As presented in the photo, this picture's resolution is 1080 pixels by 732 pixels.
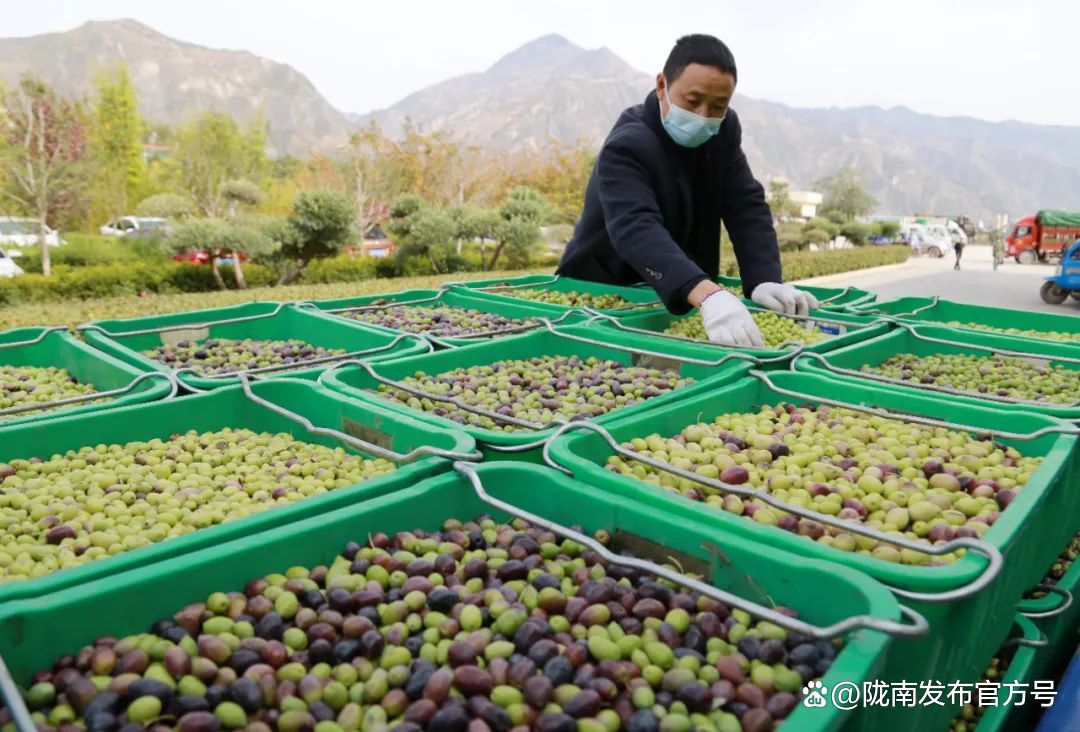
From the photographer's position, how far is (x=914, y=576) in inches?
45.1

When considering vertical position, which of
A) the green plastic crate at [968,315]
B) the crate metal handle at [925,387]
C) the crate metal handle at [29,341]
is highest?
the green plastic crate at [968,315]

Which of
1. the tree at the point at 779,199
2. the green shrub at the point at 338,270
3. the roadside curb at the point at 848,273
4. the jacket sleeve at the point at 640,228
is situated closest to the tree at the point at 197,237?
the green shrub at the point at 338,270

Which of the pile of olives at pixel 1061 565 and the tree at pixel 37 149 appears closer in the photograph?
the pile of olives at pixel 1061 565

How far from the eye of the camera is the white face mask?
3.13 metres

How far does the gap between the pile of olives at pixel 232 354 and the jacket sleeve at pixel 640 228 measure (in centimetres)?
129

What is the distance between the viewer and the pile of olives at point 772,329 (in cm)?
311

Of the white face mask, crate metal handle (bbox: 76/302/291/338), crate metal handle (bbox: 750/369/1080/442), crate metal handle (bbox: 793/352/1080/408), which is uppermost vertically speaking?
the white face mask

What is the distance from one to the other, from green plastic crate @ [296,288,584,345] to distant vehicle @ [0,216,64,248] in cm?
Result: 1734

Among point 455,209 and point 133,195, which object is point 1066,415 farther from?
point 133,195

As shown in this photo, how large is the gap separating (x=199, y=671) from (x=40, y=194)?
1858 centimetres

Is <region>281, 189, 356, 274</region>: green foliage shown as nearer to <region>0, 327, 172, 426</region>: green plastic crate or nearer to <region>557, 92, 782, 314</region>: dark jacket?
<region>557, 92, 782, 314</region>: dark jacket

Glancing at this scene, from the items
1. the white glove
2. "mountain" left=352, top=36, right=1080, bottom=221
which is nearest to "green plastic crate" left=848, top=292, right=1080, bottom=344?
the white glove

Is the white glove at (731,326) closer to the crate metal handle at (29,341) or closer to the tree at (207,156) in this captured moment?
the crate metal handle at (29,341)

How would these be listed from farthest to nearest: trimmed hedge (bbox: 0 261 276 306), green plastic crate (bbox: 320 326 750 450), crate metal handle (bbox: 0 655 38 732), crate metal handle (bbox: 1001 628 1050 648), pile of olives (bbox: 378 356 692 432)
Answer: trimmed hedge (bbox: 0 261 276 306) → pile of olives (bbox: 378 356 692 432) → green plastic crate (bbox: 320 326 750 450) → crate metal handle (bbox: 1001 628 1050 648) → crate metal handle (bbox: 0 655 38 732)
